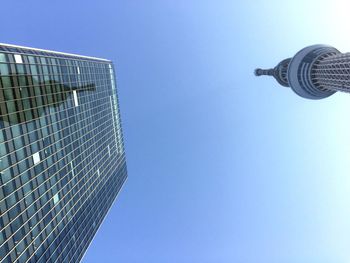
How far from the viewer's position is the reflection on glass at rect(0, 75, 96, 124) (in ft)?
143

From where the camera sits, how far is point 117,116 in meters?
109

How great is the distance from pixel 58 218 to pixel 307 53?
567 ft

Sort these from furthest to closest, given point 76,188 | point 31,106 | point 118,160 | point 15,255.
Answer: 1. point 118,160
2. point 76,188
3. point 31,106
4. point 15,255

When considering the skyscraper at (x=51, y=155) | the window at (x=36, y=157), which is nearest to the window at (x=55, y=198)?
the skyscraper at (x=51, y=155)

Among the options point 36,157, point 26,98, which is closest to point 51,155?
point 36,157

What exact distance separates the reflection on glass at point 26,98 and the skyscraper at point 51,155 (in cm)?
12

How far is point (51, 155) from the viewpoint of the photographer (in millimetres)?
57844

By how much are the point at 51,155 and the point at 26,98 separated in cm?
1152

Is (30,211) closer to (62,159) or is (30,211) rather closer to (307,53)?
(62,159)

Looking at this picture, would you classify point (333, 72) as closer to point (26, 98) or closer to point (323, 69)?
point (323, 69)

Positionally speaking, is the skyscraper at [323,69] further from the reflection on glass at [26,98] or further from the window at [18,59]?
the window at [18,59]

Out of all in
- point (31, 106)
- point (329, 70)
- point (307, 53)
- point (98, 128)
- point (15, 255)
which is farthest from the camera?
point (307, 53)

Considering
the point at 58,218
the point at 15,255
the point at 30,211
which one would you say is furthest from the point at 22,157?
the point at 58,218

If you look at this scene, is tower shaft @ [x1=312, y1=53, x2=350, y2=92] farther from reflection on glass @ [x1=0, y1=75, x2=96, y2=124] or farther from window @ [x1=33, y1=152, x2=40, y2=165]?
window @ [x1=33, y1=152, x2=40, y2=165]
